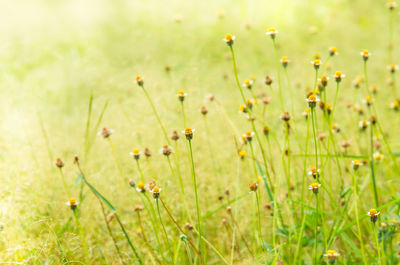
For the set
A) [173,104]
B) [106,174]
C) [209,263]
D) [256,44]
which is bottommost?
[209,263]

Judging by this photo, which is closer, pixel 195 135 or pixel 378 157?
pixel 378 157

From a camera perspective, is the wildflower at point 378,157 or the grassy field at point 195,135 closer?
the grassy field at point 195,135

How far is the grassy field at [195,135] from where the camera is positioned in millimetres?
1233

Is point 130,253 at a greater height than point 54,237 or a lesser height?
lesser

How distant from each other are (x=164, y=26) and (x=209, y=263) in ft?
5.02

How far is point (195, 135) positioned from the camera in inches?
68.9

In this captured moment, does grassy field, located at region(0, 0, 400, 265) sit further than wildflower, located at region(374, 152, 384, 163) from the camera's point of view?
No

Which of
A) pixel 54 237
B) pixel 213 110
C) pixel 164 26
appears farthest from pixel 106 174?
pixel 164 26

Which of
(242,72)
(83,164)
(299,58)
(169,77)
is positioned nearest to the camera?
(83,164)

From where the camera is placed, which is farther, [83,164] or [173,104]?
[173,104]

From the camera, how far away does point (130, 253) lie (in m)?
1.26

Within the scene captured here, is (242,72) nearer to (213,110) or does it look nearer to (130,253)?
(213,110)

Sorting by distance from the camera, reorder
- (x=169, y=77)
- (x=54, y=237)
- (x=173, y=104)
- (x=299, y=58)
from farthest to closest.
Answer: (x=299, y=58), (x=169, y=77), (x=173, y=104), (x=54, y=237)

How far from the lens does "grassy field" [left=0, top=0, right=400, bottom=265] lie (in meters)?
1.23
